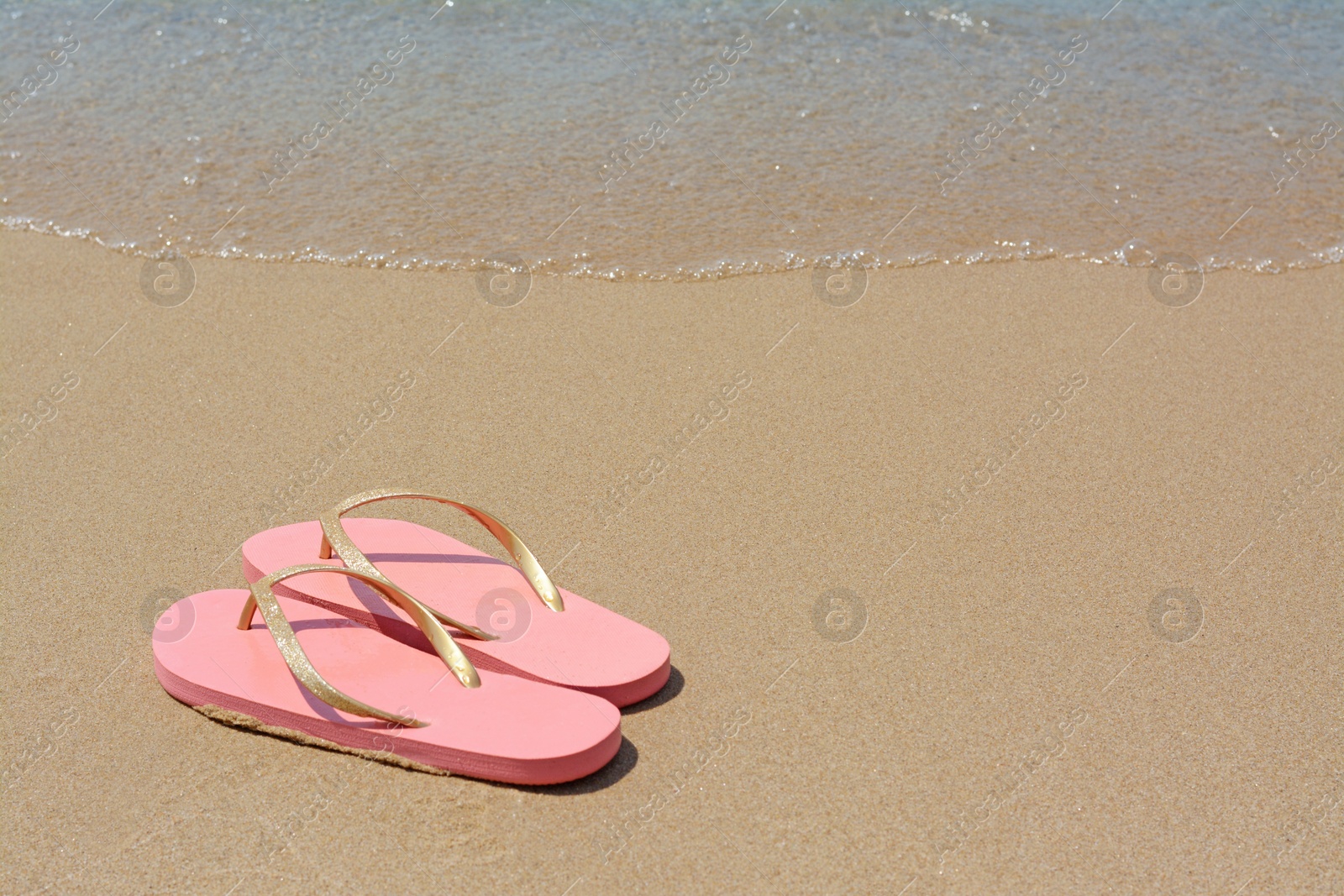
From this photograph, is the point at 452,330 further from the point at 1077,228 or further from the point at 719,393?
the point at 1077,228

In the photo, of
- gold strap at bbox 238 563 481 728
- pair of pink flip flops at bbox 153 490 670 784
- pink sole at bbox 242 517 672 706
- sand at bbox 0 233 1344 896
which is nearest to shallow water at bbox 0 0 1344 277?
sand at bbox 0 233 1344 896

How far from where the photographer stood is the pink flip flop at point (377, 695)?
2312mm

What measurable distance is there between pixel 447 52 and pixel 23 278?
2.61 meters

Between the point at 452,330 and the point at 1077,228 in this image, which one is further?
the point at 1077,228

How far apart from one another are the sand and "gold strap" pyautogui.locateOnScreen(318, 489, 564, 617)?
19 cm

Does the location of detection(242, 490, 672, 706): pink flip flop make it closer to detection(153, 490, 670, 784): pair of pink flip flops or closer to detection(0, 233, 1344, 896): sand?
detection(153, 490, 670, 784): pair of pink flip flops

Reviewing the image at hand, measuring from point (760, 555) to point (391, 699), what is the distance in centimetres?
107

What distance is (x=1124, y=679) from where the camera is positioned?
267cm

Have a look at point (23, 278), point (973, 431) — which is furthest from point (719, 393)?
point (23, 278)

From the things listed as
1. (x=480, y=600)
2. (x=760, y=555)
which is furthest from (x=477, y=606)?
(x=760, y=555)

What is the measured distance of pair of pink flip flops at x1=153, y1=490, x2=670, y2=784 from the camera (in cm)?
234

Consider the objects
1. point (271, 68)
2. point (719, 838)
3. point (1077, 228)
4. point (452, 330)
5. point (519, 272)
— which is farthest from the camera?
point (271, 68)

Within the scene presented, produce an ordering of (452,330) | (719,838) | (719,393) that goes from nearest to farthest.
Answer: (719,838), (719,393), (452,330)

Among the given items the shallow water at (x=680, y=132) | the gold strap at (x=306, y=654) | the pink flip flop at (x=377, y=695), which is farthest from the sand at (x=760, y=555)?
the shallow water at (x=680, y=132)
